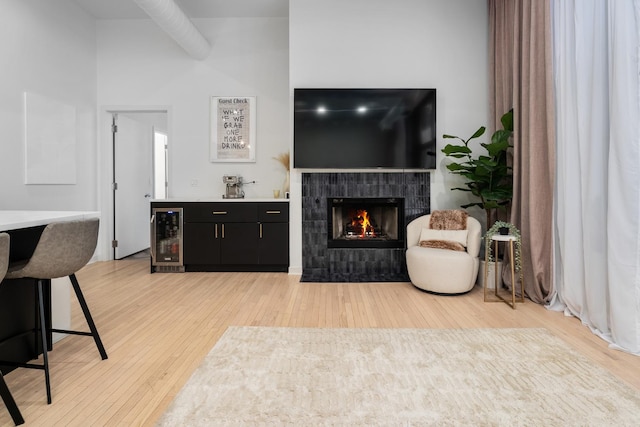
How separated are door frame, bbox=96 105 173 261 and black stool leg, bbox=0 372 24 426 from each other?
12.5 feet

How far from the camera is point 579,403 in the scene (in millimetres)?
1709

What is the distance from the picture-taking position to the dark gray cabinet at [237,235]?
4484mm

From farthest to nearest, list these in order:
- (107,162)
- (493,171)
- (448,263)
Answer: (107,162), (493,171), (448,263)

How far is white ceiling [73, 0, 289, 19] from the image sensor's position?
15.3ft

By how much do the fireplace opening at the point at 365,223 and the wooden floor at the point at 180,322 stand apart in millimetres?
607

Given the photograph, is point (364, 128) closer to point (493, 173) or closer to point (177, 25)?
point (493, 173)

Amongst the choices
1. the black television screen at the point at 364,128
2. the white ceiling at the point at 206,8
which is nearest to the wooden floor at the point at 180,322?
the black television screen at the point at 364,128

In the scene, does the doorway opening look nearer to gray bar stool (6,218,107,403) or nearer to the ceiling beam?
the ceiling beam

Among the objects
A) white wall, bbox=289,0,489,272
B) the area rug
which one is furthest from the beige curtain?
the area rug

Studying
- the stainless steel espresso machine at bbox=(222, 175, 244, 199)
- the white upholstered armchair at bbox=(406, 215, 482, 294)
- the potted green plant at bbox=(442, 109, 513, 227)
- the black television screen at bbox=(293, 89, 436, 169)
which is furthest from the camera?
the stainless steel espresso machine at bbox=(222, 175, 244, 199)

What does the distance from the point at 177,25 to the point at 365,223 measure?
310cm

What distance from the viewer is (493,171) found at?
374cm

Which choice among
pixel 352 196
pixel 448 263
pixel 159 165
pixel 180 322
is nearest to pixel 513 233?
pixel 448 263

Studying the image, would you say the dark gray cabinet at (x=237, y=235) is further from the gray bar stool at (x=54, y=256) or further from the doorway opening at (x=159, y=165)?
the gray bar stool at (x=54, y=256)
